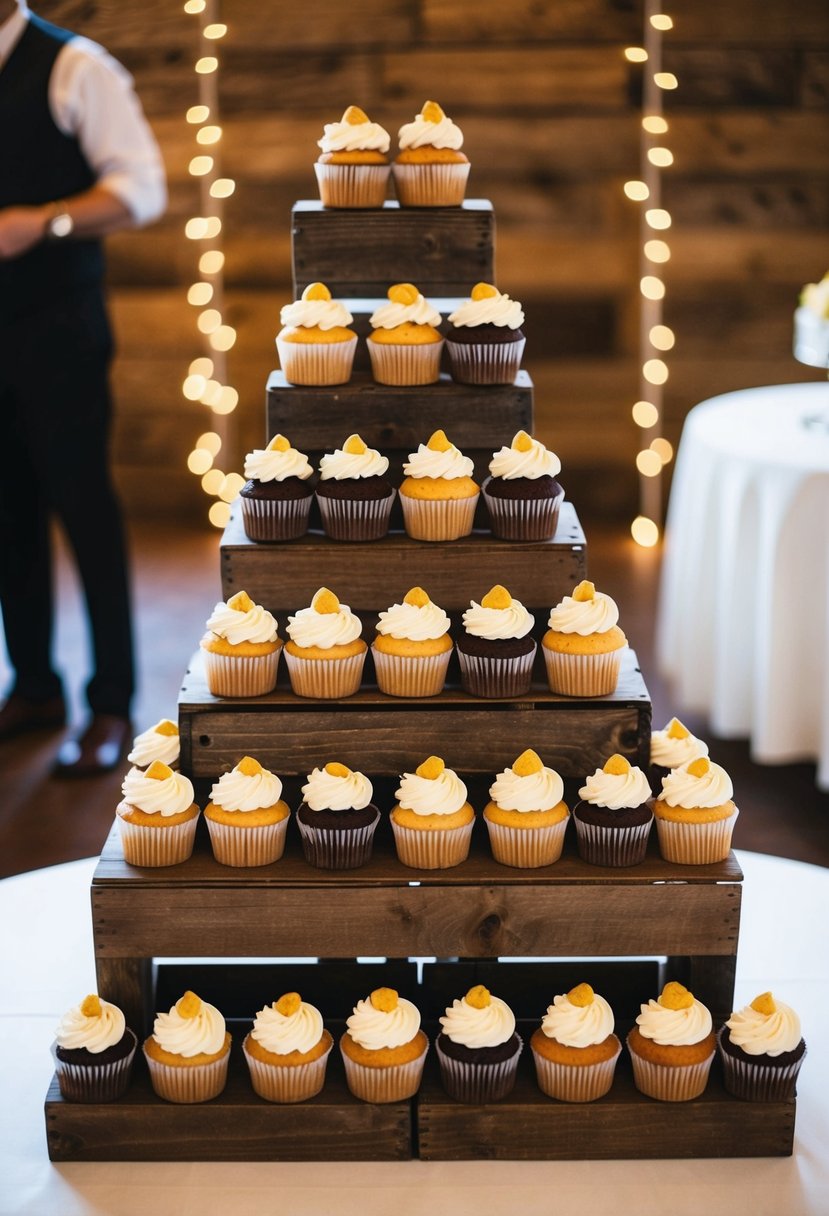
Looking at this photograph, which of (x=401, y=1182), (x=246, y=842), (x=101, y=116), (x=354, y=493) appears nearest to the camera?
(x=401, y=1182)

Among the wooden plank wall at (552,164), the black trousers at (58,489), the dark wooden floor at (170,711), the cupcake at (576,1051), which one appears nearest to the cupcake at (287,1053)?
the cupcake at (576,1051)

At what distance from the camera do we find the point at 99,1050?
73.1 inches

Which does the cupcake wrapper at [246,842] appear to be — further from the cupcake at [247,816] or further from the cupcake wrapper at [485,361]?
the cupcake wrapper at [485,361]

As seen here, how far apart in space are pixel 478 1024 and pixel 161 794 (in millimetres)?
470

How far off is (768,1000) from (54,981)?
3.23 feet

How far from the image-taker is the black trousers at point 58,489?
3479 millimetres

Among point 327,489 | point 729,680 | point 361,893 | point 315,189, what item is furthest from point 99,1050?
point 315,189

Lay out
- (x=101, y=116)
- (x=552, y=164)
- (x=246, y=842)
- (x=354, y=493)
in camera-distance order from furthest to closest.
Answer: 1. (x=552, y=164)
2. (x=101, y=116)
3. (x=354, y=493)
4. (x=246, y=842)

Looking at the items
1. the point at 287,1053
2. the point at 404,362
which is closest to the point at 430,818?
the point at 287,1053

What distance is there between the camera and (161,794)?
74.8 inches

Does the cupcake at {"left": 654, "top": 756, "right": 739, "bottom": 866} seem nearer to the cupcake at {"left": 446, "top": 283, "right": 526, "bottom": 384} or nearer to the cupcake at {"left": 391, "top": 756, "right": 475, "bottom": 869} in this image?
the cupcake at {"left": 391, "top": 756, "right": 475, "bottom": 869}

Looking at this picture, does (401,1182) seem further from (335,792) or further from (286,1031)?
(335,792)

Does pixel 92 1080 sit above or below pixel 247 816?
below

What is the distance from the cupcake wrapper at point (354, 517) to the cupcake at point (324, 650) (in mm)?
104
